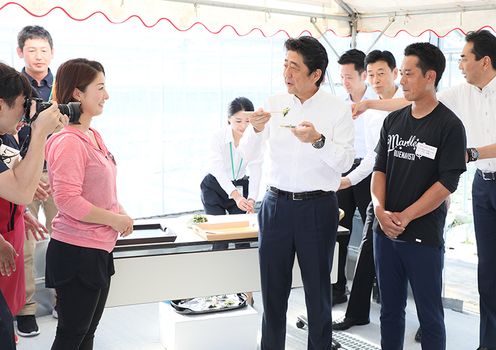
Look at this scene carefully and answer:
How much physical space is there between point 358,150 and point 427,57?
1482 millimetres

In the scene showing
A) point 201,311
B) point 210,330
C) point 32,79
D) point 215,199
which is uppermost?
point 32,79

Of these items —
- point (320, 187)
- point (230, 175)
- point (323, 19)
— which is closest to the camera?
point (320, 187)

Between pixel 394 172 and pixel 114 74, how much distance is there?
73.4 ft

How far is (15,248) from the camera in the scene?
2070 millimetres

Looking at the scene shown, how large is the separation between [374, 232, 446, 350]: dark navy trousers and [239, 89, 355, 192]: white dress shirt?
1.39 feet

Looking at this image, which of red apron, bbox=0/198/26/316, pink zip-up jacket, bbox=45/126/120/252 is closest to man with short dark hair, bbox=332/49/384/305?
pink zip-up jacket, bbox=45/126/120/252

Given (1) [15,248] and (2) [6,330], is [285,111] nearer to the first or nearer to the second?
(1) [15,248]

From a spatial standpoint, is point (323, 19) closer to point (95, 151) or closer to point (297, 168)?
point (297, 168)

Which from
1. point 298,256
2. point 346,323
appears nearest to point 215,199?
point 346,323

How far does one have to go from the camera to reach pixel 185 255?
2.88 m

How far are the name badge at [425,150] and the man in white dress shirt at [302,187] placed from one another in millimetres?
301

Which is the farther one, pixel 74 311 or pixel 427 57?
pixel 427 57

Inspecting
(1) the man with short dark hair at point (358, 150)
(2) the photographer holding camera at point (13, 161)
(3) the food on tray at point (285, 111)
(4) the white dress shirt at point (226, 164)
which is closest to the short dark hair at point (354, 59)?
(1) the man with short dark hair at point (358, 150)

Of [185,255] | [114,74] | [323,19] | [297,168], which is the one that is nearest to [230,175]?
[185,255]
